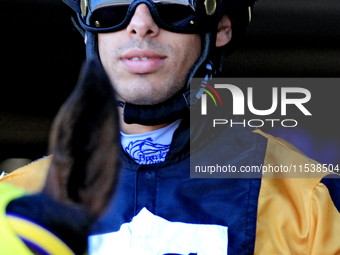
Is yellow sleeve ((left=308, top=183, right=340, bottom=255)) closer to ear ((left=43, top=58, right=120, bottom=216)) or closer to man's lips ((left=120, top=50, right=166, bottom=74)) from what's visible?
man's lips ((left=120, top=50, right=166, bottom=74))

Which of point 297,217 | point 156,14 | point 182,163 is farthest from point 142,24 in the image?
point 297,217

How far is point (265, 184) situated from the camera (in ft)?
3.05

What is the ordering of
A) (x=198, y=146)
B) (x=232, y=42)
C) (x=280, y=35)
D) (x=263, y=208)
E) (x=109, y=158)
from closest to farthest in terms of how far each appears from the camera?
1. (x=109, y=158)
2. (x=263, y=208)
3. (x=198, y=146)
4. (x=232, y=42)
5. (x=280, y=35)

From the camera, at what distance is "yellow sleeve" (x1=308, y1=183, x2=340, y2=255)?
0.85 metres

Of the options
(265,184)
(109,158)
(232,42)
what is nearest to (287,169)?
(265,184)

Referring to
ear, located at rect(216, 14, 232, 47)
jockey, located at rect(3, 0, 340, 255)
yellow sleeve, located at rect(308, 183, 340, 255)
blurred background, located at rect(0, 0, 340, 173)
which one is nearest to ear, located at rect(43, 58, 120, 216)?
jockey, located at rect(3, 0, 340, 255)

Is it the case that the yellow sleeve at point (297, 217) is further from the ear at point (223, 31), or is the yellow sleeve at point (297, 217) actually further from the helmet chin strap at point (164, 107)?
the ear at point (223, 31)

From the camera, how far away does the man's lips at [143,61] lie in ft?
3.11

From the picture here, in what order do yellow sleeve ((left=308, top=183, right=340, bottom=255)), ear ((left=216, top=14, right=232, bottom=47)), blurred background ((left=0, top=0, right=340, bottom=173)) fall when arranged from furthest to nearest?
blurred background ((left=0, top=0, right=340, bottom=173)) → ear ((left=216, top=14, right=232, bottom=47)) → yellow sleeve ((left=308, top=183, right=340, bottom=255))

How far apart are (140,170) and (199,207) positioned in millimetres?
169

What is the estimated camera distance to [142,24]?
36.4 inches

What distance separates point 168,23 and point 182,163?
347mm

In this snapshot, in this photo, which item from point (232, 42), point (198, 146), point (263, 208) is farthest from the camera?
point (232, 42)

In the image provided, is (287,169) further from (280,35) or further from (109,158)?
(280,35)
